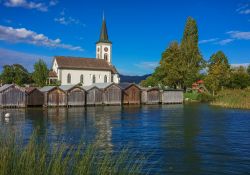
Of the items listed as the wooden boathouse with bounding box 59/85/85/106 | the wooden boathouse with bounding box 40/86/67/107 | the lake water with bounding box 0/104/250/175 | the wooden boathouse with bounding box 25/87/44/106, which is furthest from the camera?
the wooden boathouse with bounding box 59/85/85/106

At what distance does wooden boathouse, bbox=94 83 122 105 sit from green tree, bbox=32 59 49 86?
21995 mm

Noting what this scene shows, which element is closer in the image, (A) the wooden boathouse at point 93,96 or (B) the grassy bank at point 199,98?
(A) the wooden boathouse at point 93,96

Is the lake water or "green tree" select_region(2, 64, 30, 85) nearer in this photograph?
the lake water

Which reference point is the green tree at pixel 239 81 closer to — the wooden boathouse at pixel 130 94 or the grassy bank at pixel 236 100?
the grassy bank at pixel 236 100

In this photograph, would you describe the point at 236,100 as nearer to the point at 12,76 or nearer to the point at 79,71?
the point at 79,71

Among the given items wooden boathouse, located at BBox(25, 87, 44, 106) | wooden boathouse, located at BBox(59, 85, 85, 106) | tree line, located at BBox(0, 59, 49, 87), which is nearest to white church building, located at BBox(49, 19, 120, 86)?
tree line, located at BBox(0, 59, 49, 87)

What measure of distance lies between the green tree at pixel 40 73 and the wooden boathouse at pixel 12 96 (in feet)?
90.2

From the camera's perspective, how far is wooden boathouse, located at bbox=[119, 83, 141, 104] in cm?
7463

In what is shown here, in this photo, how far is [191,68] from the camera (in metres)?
97.1

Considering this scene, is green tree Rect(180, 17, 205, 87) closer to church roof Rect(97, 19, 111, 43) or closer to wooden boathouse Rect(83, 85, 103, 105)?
wooden boathouse Rect(83, 85, 103, 105)

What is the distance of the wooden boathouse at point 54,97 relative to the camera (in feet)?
210

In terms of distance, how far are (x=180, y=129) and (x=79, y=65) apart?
7252 centimetres

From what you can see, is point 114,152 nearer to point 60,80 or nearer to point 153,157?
point 153,157

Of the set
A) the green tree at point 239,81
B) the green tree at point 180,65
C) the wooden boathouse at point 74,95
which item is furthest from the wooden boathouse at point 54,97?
the green tree at point 239,81
